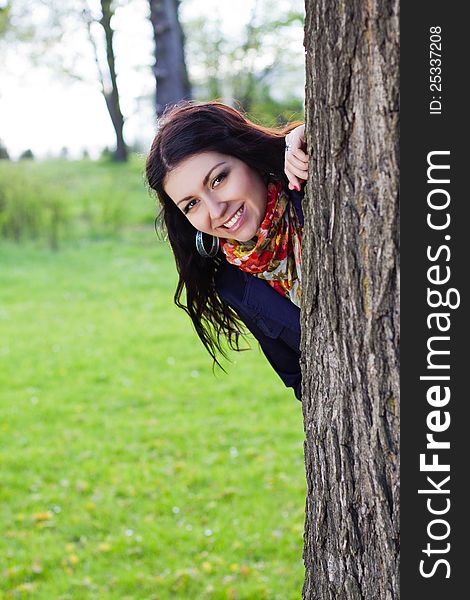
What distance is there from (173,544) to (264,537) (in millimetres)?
504

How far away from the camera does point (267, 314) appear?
246 centimetres

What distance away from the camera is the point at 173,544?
4.52 m

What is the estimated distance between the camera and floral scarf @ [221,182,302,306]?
2.32m

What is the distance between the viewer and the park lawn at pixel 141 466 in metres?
4.27

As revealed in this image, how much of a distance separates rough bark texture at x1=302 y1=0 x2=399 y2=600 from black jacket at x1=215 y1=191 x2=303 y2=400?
396 mm

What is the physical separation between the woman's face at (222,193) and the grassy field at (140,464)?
2352 mm

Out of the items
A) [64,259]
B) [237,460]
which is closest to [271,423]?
[237,460]

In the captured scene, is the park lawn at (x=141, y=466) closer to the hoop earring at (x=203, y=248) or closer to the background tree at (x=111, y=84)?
the hoop earring at (x=203, y=248)

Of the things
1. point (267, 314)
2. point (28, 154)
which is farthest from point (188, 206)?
point (28, 154)

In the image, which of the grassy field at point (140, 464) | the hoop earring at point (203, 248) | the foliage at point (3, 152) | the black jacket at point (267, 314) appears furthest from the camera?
the foliage at point (3, 152)

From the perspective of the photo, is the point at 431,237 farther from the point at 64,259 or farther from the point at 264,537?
the point at 64,259

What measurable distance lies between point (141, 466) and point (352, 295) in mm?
3986

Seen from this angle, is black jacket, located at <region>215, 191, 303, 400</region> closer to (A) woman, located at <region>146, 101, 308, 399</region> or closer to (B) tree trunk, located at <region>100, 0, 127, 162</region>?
(A) woman, located at <region>146, 101, 308, 399</region>

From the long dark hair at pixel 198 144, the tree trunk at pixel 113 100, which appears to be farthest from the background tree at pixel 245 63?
the long dark hair at pixel 198 144
